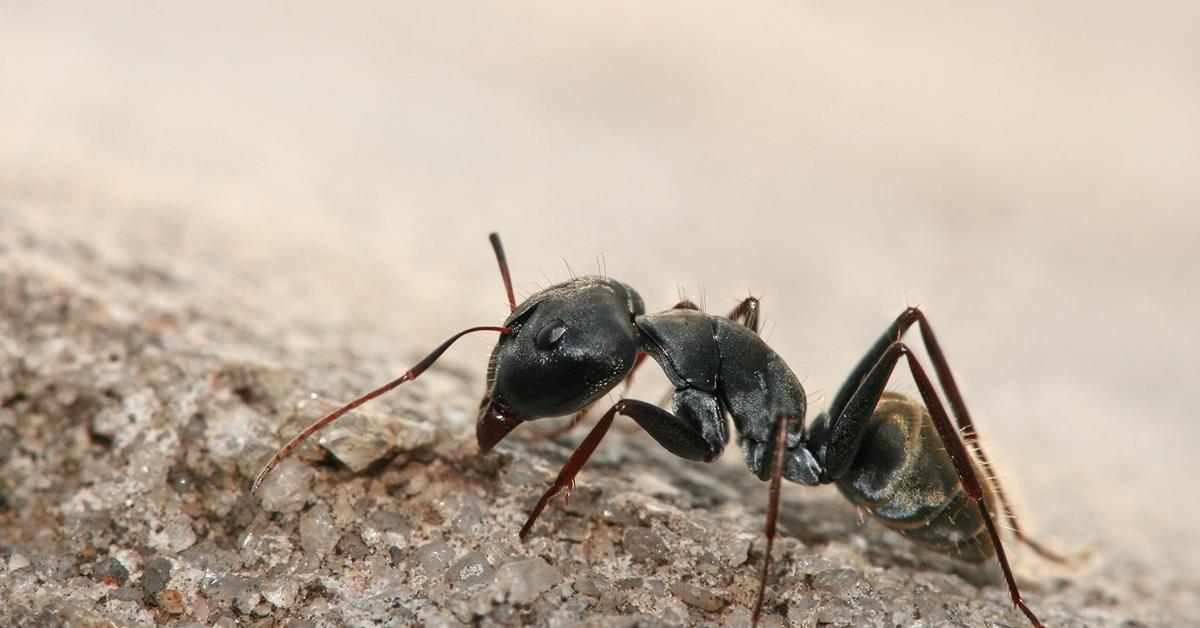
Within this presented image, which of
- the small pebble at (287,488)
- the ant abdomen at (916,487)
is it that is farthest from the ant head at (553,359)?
the ant abdomen at (916,487)

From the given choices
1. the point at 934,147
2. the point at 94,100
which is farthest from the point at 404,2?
the point at 934,147

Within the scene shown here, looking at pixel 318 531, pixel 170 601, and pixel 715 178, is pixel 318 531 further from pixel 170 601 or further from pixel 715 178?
pixel 715 178

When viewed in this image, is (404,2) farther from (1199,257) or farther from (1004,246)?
(1199,257)

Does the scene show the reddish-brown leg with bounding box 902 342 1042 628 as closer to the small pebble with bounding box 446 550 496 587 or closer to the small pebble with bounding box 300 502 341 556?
the small pebble with bounding box 446 550 496 587

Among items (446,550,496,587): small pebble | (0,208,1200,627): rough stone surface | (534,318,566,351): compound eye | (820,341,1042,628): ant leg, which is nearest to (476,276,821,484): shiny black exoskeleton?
(534,318,566,351): compound eye

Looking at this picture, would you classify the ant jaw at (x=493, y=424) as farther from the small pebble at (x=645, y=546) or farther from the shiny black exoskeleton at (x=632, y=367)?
A: the small pebble at (x=645, y=546)
